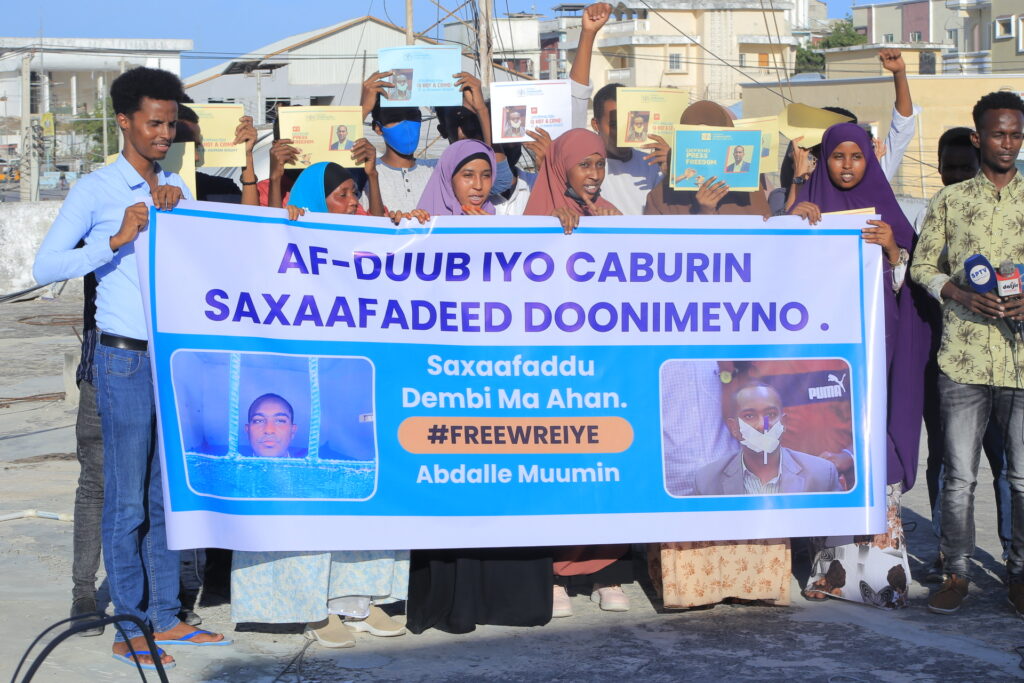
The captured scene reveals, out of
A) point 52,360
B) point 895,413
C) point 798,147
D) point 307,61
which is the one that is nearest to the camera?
point 895,413

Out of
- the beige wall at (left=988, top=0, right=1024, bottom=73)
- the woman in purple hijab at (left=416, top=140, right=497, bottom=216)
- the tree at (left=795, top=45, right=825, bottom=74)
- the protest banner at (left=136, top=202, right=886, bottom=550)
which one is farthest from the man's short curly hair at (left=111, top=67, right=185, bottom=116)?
the tree at (left=795, top=45, right=825, bottom=74)

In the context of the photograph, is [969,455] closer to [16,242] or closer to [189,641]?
[189,641]

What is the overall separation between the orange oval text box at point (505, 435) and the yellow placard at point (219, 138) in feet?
5.67

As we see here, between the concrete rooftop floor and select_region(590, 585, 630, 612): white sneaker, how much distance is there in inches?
1.4

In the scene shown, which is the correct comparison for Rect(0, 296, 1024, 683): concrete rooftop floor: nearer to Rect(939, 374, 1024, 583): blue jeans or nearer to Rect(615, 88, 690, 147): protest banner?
Rect(939, 374, 1024, 583): blue jeans

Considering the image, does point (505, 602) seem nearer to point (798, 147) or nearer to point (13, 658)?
point (13, 658)

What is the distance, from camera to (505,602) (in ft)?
15.1

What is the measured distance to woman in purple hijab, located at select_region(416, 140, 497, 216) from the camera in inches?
199

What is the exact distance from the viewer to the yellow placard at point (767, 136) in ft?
17.5

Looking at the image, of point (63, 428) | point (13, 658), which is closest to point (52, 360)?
point (63, 428)

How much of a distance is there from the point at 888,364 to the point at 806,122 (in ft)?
4.93

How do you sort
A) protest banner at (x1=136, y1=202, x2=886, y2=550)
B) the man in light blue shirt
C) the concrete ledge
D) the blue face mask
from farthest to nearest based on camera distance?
the concrete ledge, the blue face mask, protest banner at (x1=136, y1=202, x2=886, y2=550), the man in light blue shirt

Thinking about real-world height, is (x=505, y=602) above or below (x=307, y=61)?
below

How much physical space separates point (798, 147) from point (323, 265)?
254cm
